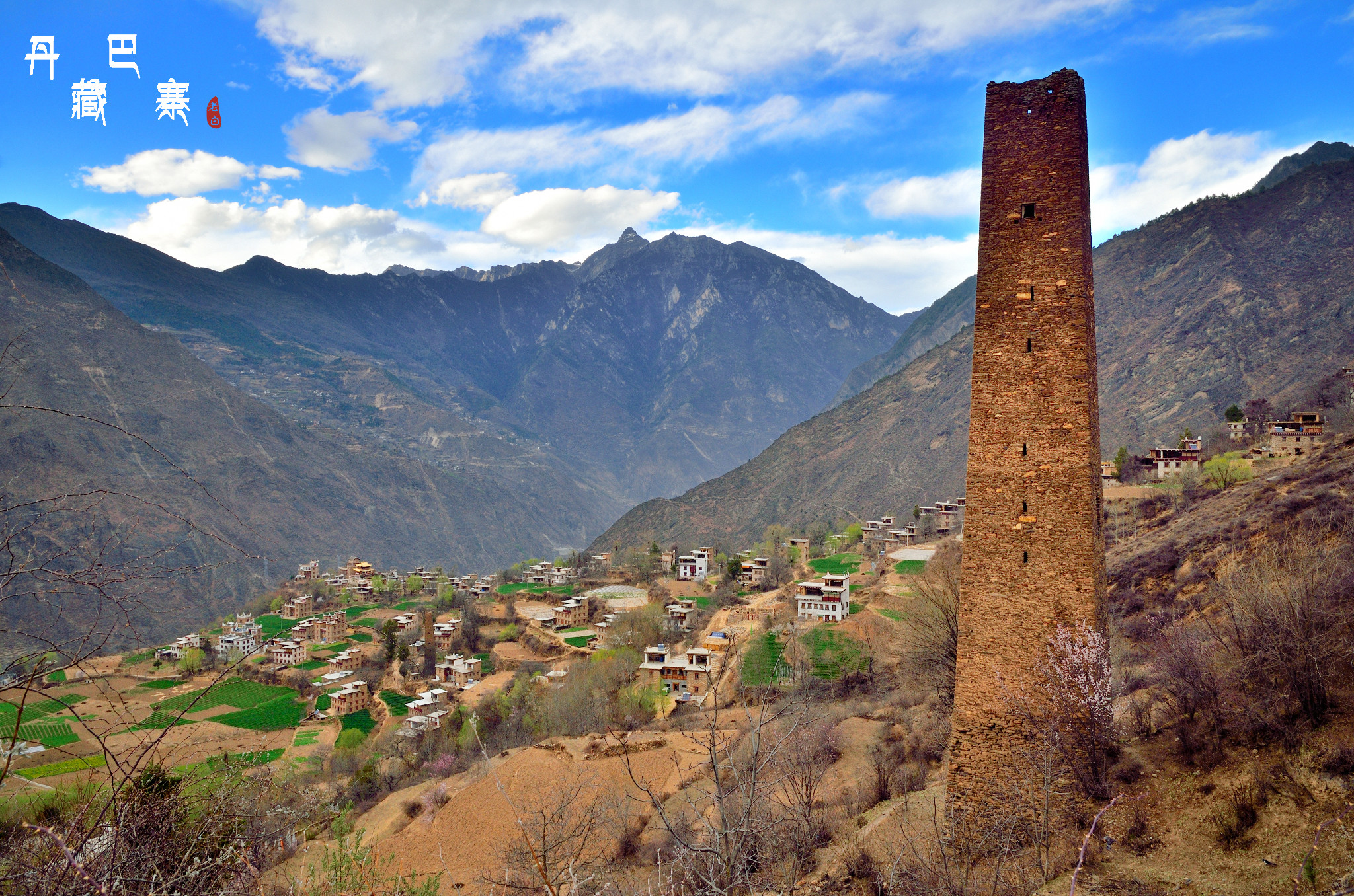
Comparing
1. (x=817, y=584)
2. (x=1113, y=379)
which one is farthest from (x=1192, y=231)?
(x=817, y=584)

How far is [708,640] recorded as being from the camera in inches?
1528

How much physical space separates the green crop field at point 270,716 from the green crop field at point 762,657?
24226 mm

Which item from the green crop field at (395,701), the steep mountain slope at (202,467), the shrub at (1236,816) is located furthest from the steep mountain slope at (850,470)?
the shrub at (1236,816)

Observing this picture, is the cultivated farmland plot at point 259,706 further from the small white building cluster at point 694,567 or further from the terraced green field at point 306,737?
the small white building cluster at point 694,567

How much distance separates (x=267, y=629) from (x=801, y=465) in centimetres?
5826

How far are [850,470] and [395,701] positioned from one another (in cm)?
5540

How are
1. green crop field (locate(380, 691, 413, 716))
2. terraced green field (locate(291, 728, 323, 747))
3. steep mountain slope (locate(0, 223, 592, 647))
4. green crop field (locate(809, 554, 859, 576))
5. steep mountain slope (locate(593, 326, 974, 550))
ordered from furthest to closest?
steep mountain slope (locate(593, 326, 974, 550)), steep mountain slope (locate(0, 223, 592, 647)), green crop field (locate(809, 554, 859, 576)), green crop field (locate(380, 691, 413, 716)), terraced green field (locate(291, 728, 323, 747))

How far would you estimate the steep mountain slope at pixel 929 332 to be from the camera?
13688 cm

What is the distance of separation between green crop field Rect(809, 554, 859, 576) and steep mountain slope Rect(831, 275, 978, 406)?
2956 inches

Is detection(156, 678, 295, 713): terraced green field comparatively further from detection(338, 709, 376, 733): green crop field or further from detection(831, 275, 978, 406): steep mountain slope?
detection(831, 275, 978, 406): steep mountain slope

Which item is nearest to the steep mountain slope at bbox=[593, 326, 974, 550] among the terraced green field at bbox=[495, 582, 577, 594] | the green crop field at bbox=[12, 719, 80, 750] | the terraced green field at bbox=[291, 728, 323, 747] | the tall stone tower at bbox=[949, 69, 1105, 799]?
the terraced green field at bbox=[495, 582, 577, 594]

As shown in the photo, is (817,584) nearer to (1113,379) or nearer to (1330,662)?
(1330,662)

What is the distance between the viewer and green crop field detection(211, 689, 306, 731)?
128ft

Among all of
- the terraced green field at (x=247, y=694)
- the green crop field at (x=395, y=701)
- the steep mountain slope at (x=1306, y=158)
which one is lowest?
the terraced green field at (x=247, y=694)
